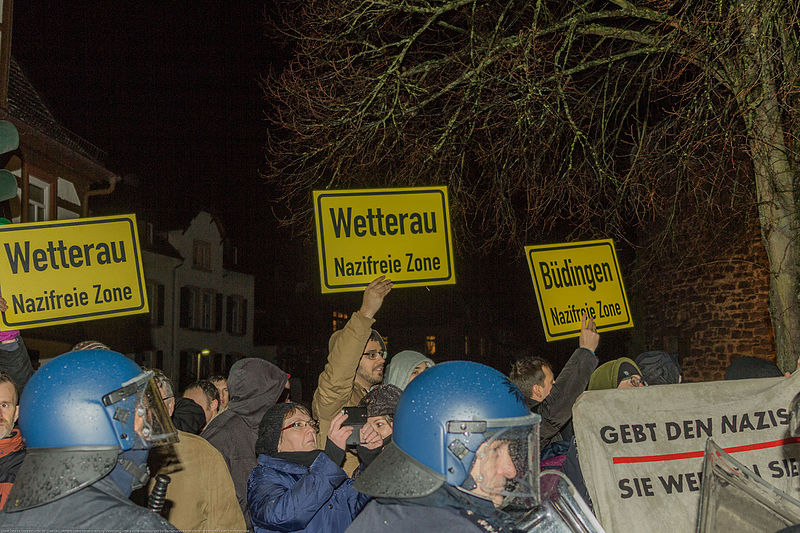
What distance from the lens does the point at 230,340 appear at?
149 ft

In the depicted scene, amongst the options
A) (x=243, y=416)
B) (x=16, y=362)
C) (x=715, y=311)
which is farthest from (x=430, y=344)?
(x=16, y=362)

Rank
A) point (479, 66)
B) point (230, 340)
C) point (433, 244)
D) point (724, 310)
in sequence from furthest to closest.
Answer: point (230, 340) < point (724, 310) < point (479, 66) < point (433, 244)

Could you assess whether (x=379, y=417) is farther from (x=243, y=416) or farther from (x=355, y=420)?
(x=243, y=416)

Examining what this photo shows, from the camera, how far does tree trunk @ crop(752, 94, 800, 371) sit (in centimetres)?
740

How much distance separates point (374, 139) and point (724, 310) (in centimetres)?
903

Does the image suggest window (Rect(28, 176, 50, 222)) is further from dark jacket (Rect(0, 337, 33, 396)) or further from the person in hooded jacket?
the person in hooded jacket

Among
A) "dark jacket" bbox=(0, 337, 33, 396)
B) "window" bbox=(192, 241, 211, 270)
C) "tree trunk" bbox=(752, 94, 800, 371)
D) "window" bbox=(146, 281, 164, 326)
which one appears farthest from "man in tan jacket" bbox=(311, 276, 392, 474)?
"window" bbox=(192, 241, 211, 270)

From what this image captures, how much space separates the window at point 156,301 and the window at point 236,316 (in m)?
6.31

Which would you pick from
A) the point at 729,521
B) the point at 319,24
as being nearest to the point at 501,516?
the point at 729,521

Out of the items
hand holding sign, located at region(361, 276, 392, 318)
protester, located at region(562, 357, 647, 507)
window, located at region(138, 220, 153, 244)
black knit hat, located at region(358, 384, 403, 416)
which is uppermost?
window, located at region(138, 220, 153, 244)

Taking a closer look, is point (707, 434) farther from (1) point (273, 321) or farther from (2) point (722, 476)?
(1) point (273, 321)

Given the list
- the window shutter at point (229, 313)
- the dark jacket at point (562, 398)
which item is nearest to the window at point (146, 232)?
the window shutter at point (229, 313)

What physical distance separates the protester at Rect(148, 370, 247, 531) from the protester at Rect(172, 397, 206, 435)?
110 centimetres

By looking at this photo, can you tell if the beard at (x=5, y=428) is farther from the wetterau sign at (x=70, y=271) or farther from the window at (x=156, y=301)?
the window at (x=156, y=301)
